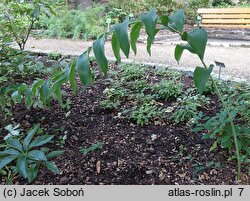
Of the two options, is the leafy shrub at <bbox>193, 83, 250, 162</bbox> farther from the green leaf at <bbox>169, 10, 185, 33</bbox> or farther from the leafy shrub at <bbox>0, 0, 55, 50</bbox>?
the leafy shrub at <bbox>0, 0, 55, 50</bbox>

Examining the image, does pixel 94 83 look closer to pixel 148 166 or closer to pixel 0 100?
pixel 0 100

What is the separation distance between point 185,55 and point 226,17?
3.73 m

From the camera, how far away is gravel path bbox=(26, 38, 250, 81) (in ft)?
Answer: 15.2

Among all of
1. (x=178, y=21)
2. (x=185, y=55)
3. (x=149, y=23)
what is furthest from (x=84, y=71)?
(x=185, y=55)

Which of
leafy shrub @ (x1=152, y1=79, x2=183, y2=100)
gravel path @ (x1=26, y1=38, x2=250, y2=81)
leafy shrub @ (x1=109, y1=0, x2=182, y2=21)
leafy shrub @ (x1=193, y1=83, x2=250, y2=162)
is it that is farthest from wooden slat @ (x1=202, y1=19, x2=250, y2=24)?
leafy shrub @ (x1=193, y1=83, x2=250, y2=162)

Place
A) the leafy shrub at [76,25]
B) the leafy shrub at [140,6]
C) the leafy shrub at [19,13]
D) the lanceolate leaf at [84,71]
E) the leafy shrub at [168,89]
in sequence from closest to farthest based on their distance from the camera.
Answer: the lanceolate leaf at [84,71], the leafy shrub at [168,89], the leafy shrub at [19,13], the leafy shrub at [76,25], the leafy shrub at [140,6]

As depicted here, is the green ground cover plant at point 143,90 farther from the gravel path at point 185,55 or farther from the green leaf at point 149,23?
the gravel path at point 185,55

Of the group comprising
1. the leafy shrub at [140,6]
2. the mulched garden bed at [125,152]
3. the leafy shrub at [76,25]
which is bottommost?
the mulched garden bed at [125,152]

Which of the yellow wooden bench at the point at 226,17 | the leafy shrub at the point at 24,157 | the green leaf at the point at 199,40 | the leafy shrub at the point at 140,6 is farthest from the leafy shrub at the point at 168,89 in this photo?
the leafy shrub at the point at 140,6

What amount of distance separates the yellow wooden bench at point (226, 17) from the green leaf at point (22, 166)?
7.82 metres

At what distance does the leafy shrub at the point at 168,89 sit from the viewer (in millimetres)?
2914

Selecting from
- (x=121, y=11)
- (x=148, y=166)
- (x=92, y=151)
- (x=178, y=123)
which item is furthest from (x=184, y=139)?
(x=121, y=11)

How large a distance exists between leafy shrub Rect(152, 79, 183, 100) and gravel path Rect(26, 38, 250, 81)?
1097mm

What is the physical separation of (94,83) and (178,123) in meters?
1.25
